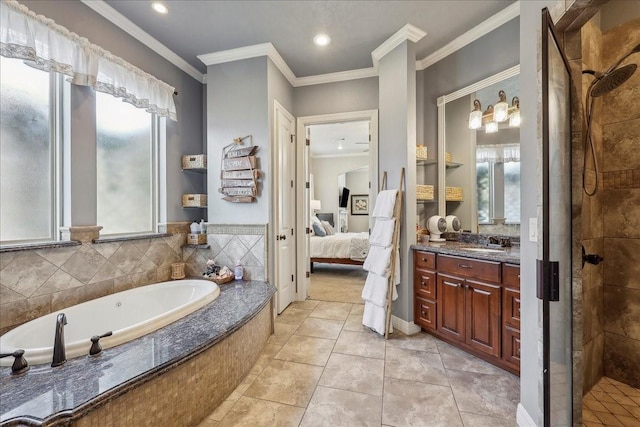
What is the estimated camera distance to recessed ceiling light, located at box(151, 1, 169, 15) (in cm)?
227

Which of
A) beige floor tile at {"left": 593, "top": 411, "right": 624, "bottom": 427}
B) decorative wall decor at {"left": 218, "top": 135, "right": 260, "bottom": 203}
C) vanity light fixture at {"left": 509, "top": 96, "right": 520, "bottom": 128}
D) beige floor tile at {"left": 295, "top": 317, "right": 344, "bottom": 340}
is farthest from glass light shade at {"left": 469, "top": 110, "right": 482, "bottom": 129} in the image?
beige floor tile at {"left": 295, "top": 317, "right": 344, "bottom": 340}

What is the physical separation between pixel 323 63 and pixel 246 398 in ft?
11.1

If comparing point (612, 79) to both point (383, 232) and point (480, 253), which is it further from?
point (383, 232)

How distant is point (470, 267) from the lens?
220cm

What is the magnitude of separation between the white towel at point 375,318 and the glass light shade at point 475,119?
2.09 meters

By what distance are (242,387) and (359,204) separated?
682 centimetres

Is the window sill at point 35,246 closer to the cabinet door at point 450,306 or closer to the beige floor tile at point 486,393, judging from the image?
the beige floor tile at point 486,393

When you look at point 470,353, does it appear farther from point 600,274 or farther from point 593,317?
point 600,274

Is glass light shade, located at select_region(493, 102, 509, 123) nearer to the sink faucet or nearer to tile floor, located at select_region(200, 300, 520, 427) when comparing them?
tile floor, located at select_region(200, 300, 520, 427)

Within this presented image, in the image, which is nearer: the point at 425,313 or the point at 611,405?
the point at 611,405

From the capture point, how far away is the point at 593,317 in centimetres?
174

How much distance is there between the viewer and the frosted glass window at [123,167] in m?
2.43

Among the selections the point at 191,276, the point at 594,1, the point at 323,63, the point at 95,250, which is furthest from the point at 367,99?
the point at 95,250

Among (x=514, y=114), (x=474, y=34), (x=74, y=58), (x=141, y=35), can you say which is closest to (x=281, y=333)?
(x=74, y=58)
